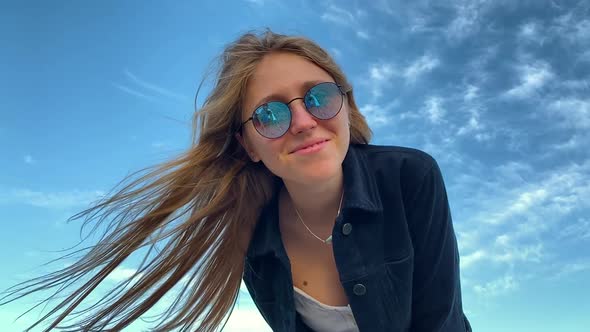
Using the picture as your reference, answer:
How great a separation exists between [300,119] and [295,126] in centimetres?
6

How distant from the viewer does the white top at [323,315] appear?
15.6ft

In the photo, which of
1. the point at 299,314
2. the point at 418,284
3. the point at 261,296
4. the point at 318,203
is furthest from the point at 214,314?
the point at 418,284

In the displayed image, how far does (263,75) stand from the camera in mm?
4711

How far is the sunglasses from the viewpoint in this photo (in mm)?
4500

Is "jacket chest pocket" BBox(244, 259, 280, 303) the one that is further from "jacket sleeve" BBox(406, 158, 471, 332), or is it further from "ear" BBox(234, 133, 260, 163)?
"jacket sleeve" BBox(406, 158, 471, 332)

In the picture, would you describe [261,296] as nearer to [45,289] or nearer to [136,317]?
[136,317]

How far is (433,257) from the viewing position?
4711mm

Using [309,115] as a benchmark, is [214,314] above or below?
below

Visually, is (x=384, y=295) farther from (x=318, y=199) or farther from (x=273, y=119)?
(x=273, y=119)

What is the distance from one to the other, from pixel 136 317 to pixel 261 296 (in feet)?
3.41

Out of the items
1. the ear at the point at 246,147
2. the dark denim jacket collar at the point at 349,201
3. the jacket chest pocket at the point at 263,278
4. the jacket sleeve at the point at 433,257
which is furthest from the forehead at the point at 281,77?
the jacket chest pocket at the point at 263,278

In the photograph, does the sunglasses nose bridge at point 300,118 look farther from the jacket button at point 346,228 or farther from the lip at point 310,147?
the jacket button at point 346,228

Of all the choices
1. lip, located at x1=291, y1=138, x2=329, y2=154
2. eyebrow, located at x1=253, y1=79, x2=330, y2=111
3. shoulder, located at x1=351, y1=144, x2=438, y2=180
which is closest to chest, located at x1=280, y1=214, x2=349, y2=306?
shoulder, located at x1=351, y1=144, x2=438, y2=180

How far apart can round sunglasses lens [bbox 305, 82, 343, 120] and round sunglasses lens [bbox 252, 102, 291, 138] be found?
0.17 meters
